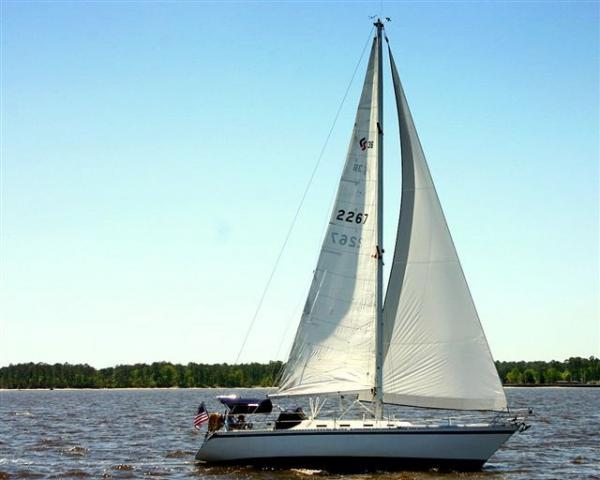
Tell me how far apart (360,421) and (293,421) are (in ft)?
7.43

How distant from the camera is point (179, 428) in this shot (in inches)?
2121

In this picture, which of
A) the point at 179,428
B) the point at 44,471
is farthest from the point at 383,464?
the point at 179,428

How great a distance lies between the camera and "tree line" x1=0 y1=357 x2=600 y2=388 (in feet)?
543

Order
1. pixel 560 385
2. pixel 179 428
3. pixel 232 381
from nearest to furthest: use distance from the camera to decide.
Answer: pixel 179 428 < pixel 232 381 < pixel 560 385

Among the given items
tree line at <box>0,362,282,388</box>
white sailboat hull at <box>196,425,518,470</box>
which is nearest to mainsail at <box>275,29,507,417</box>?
white sailboat hull at <box>196,425,518,470</box>

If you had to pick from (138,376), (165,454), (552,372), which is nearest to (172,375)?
(138,376)

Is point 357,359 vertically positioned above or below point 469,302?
below

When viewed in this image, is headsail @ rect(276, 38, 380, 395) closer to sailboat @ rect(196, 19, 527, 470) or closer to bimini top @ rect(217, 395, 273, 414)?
sailboat @ rect(196, 19, 527, 470)

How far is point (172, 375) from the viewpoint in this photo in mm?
168500

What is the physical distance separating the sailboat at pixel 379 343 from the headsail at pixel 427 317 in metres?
0.03

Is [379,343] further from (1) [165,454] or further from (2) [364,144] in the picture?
(1) [165,454]

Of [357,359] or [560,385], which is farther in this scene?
[560,385]

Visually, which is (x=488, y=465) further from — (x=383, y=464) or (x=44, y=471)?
(x=44, y=471)

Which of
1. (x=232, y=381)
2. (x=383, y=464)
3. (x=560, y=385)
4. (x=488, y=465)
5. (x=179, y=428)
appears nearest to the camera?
(x=383, y=464)
